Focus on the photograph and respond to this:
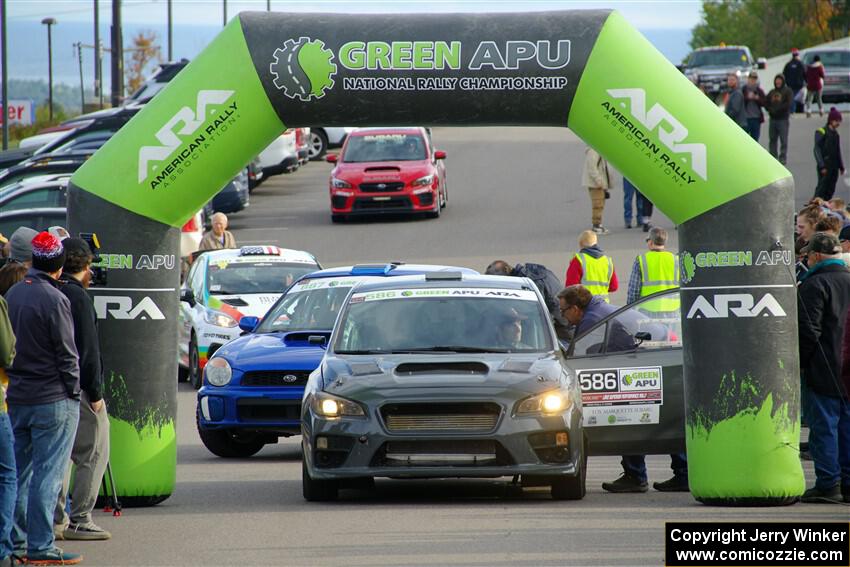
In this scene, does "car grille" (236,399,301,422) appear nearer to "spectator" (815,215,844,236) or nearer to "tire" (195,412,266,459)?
"tire" (195,412,266,459)

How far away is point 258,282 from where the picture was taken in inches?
800

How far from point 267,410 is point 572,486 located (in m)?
3.62

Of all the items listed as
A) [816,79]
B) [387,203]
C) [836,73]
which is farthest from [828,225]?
[836,73]

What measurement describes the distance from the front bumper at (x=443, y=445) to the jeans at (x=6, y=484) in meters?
2.64

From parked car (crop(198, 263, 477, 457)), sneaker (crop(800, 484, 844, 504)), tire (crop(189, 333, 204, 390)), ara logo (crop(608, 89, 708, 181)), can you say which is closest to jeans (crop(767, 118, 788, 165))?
tire (crop(189, 333, 204, 390))

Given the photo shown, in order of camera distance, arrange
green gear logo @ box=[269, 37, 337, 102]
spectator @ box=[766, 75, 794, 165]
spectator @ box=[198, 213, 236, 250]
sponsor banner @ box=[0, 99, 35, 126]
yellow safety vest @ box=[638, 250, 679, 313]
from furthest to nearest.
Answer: sponsor banner @ box=[0, 99, 35, 126]
spectator @ box=[766, 75, 794, 165]
spectator @ box=[198, 213, 236, 250]
yellow safety vest @ box=[638, 250, 679, 313]
green gear logo @ box=[269, 37, 337, 102]

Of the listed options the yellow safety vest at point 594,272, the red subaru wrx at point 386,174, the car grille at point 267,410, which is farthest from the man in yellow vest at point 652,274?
the red subaru wrx at point 386,174

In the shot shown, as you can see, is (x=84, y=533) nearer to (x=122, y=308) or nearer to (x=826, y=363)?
(x=122, y=308)

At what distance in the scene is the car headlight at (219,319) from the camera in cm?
1927

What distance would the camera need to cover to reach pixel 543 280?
17.0 m

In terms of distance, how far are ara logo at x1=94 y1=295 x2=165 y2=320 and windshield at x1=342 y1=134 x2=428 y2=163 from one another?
20.6 m

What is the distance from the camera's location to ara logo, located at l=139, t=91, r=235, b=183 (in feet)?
36.3

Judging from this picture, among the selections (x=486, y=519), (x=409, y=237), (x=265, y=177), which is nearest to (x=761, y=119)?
(x=409, y=237)

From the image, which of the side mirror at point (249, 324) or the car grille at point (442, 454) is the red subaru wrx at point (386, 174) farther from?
the car grille at point (442, 454)
